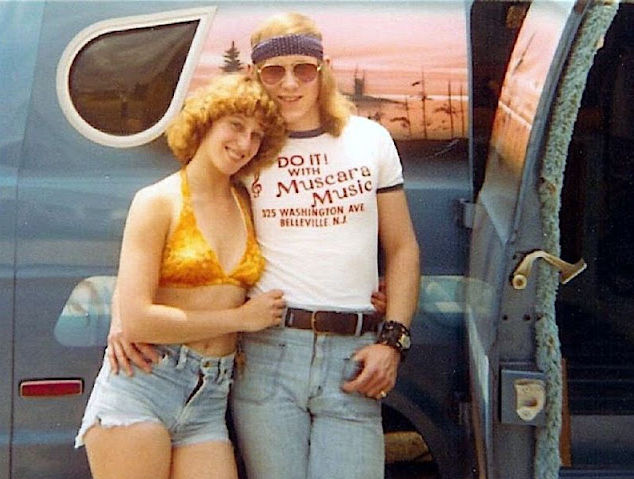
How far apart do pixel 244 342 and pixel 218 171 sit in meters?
0.43

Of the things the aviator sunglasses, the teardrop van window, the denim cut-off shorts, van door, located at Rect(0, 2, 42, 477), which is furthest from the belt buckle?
van door, located at Rect(0, 2, 42, 477)

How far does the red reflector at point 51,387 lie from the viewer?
2.59m

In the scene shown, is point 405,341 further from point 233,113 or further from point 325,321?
point 233,113

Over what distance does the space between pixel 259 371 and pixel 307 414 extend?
155 mm

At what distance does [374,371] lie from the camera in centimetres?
233

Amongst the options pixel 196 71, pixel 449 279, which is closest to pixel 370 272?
pixel 449 279

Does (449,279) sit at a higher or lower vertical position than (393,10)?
lower

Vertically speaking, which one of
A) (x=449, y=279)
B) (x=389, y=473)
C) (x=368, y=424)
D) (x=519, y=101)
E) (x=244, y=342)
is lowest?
(x=389, y=473)

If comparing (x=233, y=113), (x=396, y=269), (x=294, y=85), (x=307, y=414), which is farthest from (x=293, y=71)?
(x=307, y=414)

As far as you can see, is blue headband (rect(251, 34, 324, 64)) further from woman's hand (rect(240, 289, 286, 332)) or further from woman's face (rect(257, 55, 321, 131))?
woman's hand (rect(240, 289, 286, 332))

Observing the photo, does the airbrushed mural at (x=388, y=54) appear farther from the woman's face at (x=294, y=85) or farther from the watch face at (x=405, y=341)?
the watch face at (x=405, y=341)

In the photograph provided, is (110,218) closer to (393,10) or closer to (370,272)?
(370,272)

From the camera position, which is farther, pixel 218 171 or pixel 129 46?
pixel 129 46

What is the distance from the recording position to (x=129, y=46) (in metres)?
2.54
